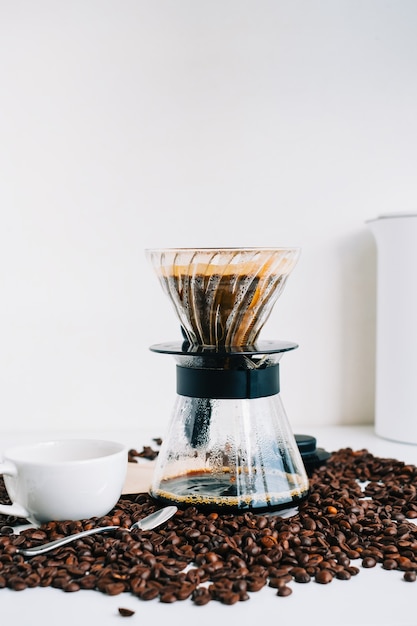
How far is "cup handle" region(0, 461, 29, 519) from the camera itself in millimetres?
832

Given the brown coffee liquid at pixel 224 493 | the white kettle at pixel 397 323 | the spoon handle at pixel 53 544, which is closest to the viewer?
the spoon handle at pixel 53 544

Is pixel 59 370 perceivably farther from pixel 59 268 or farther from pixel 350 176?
pixel 350 176

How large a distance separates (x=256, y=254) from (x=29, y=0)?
2.59 feet

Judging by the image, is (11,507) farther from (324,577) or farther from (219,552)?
(324,577)

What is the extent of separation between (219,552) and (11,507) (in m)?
0.25

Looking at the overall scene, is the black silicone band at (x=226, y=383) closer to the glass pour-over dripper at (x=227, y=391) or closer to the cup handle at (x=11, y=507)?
the glass pour-over dripper at (x=227, y=391)

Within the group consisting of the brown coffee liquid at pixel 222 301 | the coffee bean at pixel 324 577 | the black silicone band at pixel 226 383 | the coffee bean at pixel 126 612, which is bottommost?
the coffee bean at pixel 126 612

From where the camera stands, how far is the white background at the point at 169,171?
1.38 meters

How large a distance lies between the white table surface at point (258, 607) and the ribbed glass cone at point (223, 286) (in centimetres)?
32

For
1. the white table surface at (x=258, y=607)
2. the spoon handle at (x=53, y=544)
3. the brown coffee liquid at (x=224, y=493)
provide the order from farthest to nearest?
the brown coffee liquid at (x=224, y=493), the spoon handle at (x=53, y=544), the white table surface at (x=258, y=607)

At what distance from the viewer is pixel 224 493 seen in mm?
879

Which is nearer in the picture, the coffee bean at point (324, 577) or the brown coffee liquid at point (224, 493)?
the coffee bean at point (324, 577)

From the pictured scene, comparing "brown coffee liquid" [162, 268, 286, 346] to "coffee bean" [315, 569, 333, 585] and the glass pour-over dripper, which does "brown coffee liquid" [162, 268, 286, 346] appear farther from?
"coffee bean" [315, 569, 333, 585]

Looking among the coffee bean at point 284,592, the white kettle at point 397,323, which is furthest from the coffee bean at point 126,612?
the white kettle at point 397,323
